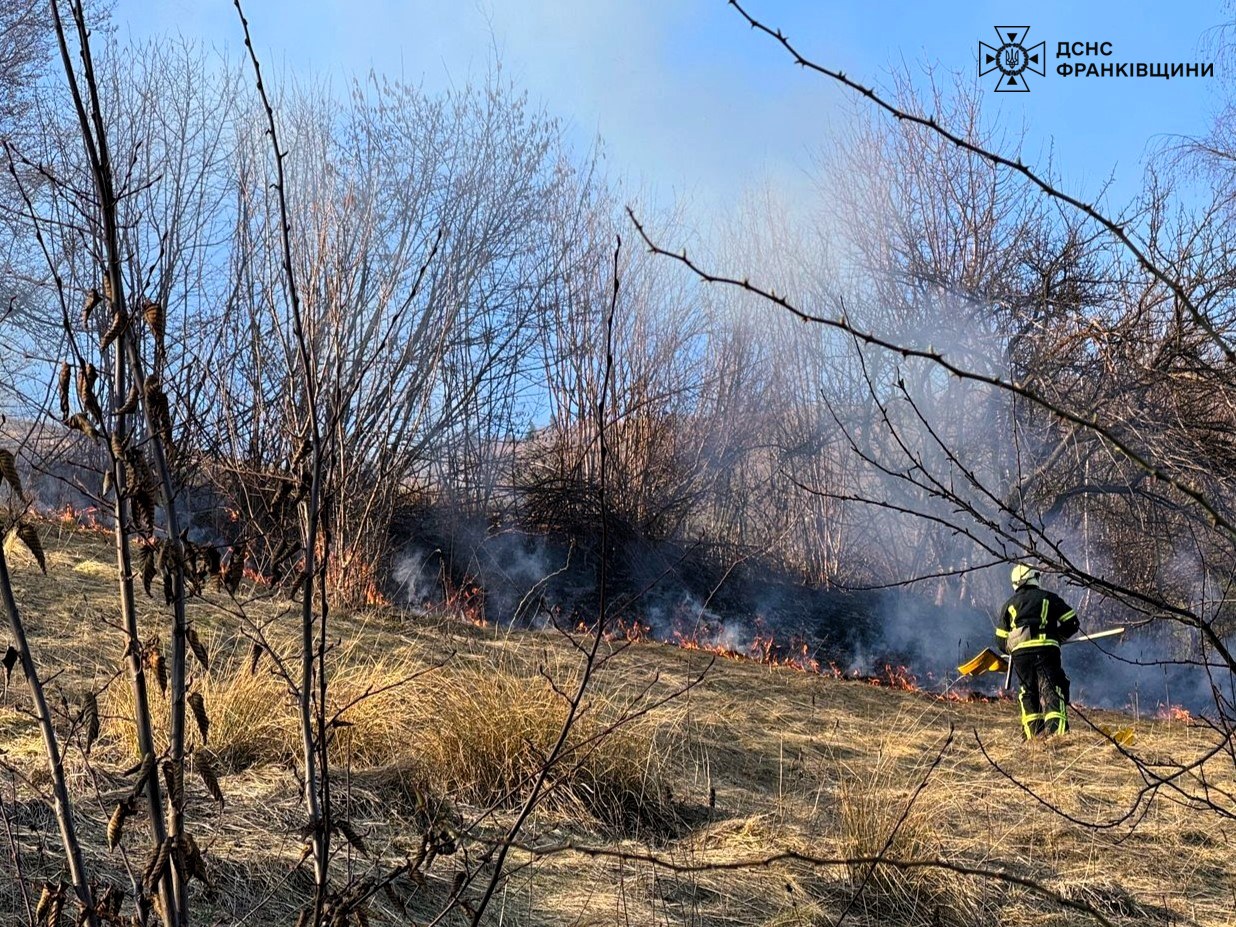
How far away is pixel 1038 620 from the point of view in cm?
904

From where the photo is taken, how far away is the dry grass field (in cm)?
346

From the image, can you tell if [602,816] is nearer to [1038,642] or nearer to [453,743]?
[453,743]

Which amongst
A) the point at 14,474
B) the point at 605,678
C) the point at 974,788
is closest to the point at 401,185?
the point at 605,678

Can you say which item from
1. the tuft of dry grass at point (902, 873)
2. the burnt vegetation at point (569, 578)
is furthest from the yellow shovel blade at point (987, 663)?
the tuft of dry grass at point (902, 873)

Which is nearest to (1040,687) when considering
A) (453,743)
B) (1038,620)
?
(1038,620)

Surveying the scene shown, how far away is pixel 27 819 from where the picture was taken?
Result: 3514 mm

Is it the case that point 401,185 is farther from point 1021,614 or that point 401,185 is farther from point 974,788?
point 974,788

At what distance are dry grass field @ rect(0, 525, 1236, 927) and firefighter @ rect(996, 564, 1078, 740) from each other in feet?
6.30

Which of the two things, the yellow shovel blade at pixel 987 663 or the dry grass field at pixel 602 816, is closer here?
the dry grass field at pixel 602 816

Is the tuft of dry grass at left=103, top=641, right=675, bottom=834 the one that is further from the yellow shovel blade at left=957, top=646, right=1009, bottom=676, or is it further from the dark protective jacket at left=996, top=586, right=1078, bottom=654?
the yellow shovel blade at left=957, top=646, right=1009, bottom=676

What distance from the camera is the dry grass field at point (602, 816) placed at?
3.46 m

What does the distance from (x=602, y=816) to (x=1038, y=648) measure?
5.76 meters

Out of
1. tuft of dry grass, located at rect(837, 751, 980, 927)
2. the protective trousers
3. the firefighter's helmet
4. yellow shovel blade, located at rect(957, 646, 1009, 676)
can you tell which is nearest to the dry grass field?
tuft of dry grass, located at rect(837, 751, 980, 927)

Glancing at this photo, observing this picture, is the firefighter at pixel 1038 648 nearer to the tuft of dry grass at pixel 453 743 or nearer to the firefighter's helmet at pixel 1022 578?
the firefighter's helmet at pixel 1022 578
